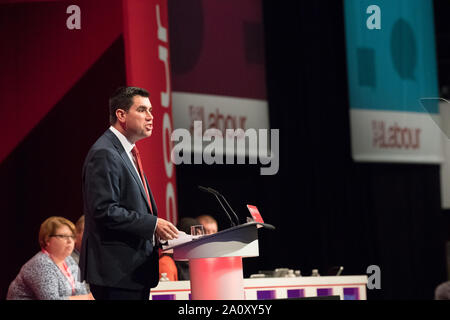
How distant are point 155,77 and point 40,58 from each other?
849 millimetres

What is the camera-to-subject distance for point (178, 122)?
23.4ft

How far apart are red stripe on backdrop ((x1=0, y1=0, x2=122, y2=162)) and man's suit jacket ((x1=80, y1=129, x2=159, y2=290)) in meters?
2.95

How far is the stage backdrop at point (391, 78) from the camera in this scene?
815 centimetres

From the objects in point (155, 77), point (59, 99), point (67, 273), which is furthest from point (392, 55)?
point (67, 273)

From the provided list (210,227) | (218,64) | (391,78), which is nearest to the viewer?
(210,227)

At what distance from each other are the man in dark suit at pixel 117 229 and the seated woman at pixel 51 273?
6.12ft

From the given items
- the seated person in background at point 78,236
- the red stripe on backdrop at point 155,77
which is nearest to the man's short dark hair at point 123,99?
the red stripe on backdrop at point 155,77

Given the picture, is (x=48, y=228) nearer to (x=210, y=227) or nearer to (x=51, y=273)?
(x=51, y=273)

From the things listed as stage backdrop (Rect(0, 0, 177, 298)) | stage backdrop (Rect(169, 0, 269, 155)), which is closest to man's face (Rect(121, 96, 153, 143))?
stage backdrop (Rect(0, 0, 177, 298))

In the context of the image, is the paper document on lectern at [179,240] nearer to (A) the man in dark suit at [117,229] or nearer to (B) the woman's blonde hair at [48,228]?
(A) the man in dark suit at [117,229]

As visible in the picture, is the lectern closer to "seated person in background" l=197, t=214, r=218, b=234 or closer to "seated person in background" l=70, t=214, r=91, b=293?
"seated person in background" l=70, t=214, r=91, b=293

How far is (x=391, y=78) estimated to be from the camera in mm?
8367

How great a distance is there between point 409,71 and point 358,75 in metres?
0.75

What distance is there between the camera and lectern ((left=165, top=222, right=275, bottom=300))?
2.83 metres
